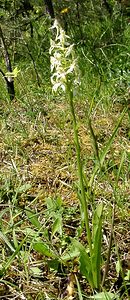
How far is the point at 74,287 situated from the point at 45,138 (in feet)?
3.80

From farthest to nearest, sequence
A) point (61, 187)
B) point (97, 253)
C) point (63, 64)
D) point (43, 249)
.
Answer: point (61, 187)
point (43, 249)
point (97, 253)
point (63, 64)

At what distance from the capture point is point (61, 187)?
1982 millimetres

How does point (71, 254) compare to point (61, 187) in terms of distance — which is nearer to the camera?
point (71, 254)

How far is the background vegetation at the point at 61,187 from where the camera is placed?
141 cm

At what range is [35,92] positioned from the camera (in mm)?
3195

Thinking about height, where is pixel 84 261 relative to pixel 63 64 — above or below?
below

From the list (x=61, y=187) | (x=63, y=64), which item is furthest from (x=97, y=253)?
(x=61, y=187)

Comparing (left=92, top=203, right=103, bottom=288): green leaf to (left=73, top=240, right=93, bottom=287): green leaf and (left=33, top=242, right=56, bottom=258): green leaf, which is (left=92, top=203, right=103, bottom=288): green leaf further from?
(left=33, top=242, right=56, bottom=258): green leaf

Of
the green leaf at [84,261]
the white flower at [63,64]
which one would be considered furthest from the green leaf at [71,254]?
the white flower at [63,64]

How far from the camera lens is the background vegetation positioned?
141cm

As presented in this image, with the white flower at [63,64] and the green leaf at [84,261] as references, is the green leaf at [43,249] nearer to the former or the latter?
the green leaf at [84,261]

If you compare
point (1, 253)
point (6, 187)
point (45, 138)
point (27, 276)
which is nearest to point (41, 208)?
point (6, 187)

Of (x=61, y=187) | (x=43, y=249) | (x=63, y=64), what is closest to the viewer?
(x=63, y=64)

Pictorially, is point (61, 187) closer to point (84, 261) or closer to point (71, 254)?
point (71, 254)
